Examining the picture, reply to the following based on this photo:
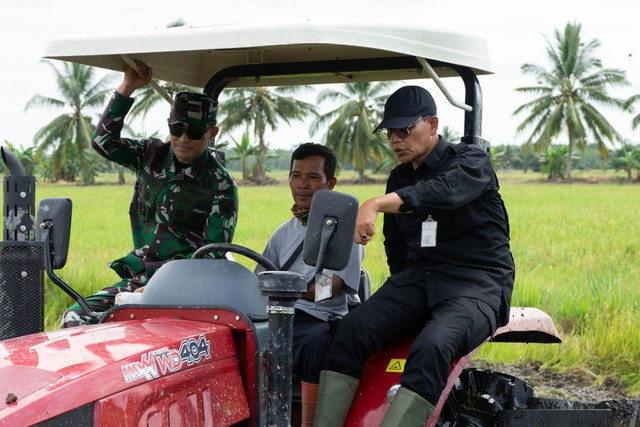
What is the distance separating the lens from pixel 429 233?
3203 millimetres

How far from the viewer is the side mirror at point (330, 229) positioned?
93.9 inches

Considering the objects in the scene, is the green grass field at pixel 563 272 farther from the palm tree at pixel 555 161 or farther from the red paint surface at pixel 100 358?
the palm tree at pixel 555 161

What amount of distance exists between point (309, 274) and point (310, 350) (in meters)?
0.34

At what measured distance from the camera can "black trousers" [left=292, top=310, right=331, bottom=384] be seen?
3.28m

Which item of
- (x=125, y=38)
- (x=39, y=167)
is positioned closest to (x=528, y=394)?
(x=125, y=38)

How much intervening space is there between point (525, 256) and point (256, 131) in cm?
3498

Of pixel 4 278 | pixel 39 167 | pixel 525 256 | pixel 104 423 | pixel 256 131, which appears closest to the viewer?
pixel 104 423

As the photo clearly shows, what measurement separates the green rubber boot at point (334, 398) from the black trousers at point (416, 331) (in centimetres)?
3

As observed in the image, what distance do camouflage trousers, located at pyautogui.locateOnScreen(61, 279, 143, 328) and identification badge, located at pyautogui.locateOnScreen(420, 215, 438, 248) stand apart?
1338mm

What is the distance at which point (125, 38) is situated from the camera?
9.81 ft

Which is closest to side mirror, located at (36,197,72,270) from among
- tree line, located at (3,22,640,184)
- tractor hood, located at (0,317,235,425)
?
tractor hood, located at (0,317,235,425)

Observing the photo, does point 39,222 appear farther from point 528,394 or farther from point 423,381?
point 528,394

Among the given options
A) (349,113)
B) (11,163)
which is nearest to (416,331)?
(11,163)

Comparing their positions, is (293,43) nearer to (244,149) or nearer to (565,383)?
(565,383)
